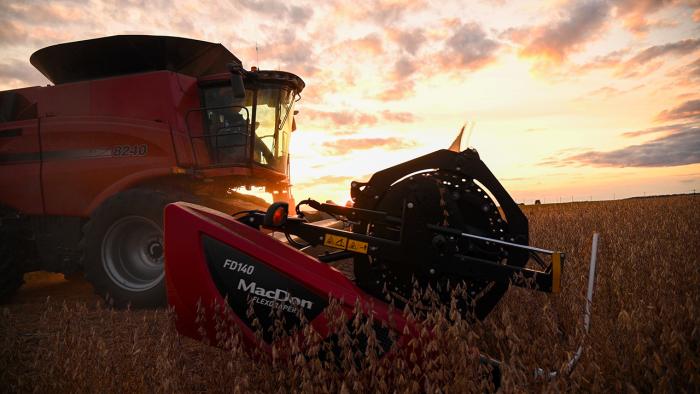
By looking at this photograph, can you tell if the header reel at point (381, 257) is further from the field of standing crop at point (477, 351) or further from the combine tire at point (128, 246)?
the combine tire at point (128, 246)

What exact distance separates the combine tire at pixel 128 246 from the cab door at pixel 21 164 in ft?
6.88

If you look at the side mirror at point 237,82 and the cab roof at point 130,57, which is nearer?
the side mirror at point 237,82

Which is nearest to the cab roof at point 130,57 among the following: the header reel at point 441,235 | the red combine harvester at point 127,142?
the red combine harvester at point 127,142

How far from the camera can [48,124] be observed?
7.02m

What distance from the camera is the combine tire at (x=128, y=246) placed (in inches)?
219

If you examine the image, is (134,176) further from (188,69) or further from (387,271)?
(387,271)

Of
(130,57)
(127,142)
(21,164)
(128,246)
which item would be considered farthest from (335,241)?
(21,164)

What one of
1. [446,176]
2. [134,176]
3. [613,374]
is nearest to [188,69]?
[134,176]

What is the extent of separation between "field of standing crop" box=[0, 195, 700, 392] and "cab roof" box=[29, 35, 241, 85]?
356 cm

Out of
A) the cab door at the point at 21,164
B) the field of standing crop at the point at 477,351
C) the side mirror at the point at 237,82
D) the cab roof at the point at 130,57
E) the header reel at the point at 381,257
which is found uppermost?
the cab roof at the point at 130,57

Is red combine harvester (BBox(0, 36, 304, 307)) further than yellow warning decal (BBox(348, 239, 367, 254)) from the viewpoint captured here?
Yes

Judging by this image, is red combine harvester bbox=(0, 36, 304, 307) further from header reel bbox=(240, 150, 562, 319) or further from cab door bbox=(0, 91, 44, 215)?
header reel bbox=(240, 150, 562, 319)

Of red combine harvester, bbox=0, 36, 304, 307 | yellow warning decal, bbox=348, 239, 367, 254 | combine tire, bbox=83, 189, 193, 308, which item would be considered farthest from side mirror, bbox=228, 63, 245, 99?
yellow warning decal, bbox=348, 239, 367, 254

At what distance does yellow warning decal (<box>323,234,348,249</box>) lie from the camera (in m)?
3.37
